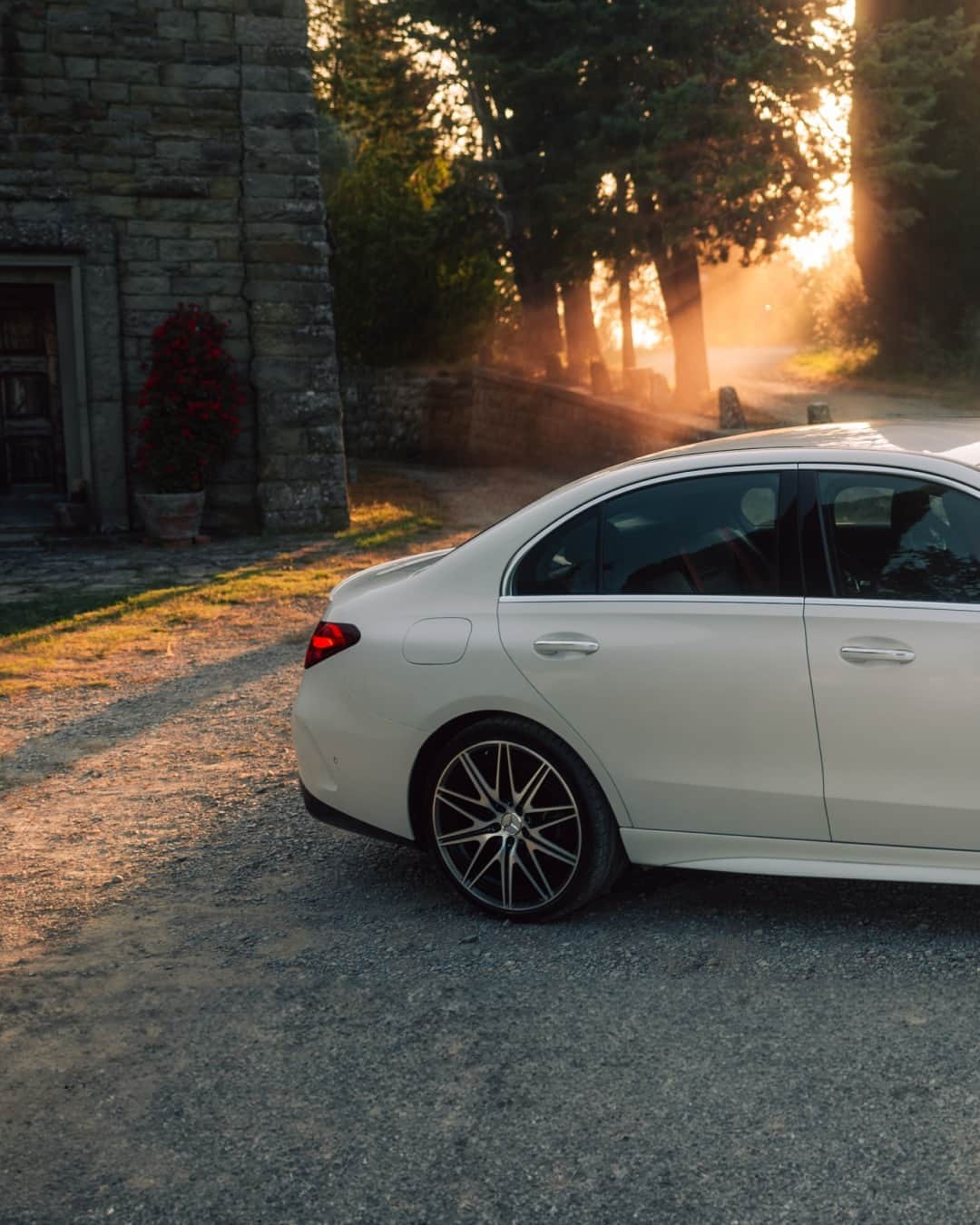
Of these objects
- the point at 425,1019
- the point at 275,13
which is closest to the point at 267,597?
the point at 275,13

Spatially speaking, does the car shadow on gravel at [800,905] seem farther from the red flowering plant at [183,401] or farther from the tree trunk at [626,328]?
the tree trunk at [626,328]

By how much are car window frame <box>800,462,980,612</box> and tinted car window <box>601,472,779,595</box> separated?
99 millimetres

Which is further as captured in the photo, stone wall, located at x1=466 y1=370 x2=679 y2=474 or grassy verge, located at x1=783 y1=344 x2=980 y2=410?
grassy verge, located at x1=783 y1=344 x2=980 y2=410

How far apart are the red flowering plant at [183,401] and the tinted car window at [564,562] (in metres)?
10.6

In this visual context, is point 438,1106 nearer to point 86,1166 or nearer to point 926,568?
point 86,1166

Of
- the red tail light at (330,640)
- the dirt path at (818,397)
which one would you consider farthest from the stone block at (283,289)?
the red tail light at (330,640)

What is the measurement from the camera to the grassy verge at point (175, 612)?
948cm

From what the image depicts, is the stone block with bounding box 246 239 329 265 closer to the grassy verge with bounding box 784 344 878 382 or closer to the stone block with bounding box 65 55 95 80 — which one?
the stone block with bounding box 65 55 95 80

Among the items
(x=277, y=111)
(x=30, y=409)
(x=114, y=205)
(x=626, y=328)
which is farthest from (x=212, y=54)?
(x=626, y=328)

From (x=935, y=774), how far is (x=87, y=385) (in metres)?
12.6

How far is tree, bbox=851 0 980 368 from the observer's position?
71.3 feet

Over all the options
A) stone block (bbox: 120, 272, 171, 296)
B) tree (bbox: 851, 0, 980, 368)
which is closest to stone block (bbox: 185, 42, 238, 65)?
stone block (bbox: 120, 272, 171, 296)

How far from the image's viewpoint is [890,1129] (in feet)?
11.6

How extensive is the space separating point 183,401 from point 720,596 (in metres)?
11.3
